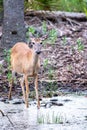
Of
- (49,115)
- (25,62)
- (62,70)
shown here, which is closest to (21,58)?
(25,62)

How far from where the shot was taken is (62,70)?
13.7 metres


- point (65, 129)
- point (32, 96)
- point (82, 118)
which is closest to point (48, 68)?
point (32, 96)

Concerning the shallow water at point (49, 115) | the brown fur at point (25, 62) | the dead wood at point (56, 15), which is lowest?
the shallow water at point (49, 115)

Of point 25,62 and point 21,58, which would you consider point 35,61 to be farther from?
point 21,58

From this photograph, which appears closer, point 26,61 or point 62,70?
point 26,61

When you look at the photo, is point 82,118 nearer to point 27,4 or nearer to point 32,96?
point 32,96

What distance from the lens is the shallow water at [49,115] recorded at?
8.59 metres

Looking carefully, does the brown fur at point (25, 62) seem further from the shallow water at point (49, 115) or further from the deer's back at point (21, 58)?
the shallow water at point (49, 115)

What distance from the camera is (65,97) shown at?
11547 millimetres

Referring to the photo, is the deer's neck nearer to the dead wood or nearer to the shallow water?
the shallow water

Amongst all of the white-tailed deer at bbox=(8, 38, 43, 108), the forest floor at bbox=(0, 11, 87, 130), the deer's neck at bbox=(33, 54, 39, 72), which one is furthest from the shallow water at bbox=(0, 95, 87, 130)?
the deer's neck at bbox=(33, 54, 39, 72)

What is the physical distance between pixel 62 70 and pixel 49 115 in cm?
433

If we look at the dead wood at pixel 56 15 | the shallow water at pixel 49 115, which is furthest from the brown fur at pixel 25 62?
the dead wood at pixel 56 15

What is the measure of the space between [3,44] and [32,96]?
3709mm
